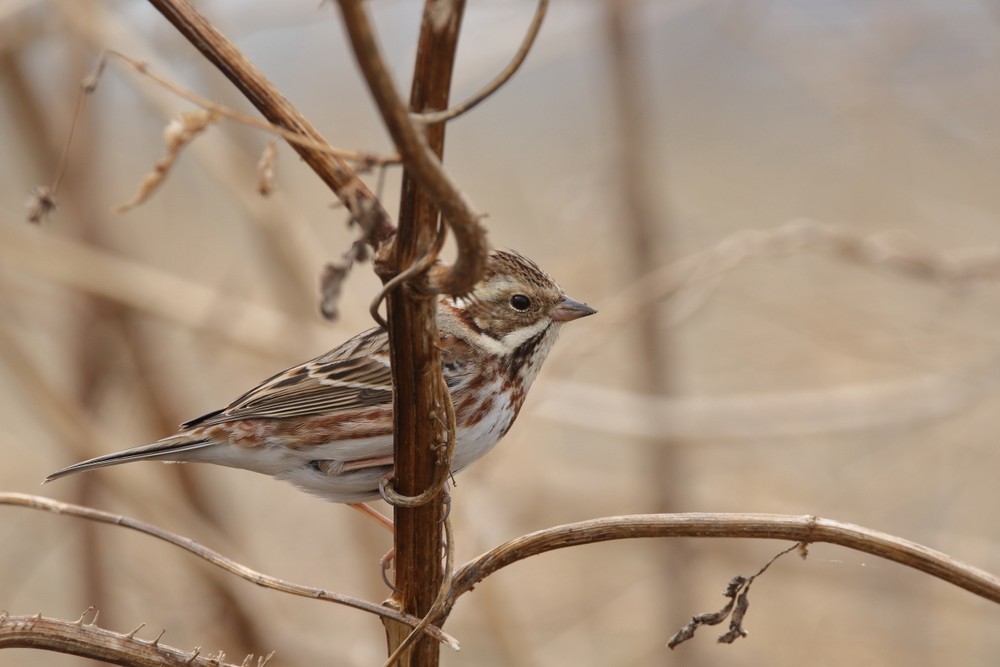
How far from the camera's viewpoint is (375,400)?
2773 millimetres

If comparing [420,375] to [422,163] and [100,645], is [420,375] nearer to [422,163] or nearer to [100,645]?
[422,163]

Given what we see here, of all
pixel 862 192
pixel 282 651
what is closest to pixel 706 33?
pixel 862 192

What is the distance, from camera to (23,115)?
4.69 meters

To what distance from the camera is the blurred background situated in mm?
4492

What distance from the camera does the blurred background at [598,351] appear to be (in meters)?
4.49

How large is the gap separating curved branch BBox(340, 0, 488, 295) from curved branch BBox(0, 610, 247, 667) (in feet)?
2.55

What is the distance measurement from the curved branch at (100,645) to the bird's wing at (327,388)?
3.58ft

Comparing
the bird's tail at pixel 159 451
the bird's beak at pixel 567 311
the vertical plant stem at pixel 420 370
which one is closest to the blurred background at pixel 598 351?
the bird's beak at pixel 567 311

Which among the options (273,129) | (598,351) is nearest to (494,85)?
(273,129)

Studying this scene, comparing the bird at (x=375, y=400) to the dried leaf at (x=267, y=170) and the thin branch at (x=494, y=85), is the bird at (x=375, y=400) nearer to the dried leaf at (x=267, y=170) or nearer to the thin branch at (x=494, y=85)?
the dried leaf at (x=267, y=170)

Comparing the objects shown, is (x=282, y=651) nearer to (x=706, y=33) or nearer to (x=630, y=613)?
(x=630, y=613)

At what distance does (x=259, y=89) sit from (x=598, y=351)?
3.87 metres

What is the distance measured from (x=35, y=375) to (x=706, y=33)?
14.9 ft

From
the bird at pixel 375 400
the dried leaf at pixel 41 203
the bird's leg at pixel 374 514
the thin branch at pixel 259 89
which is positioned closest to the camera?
the thin branch at pixel 259 89
